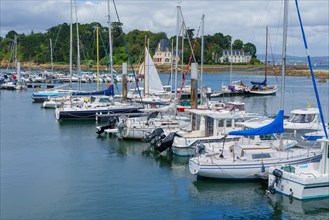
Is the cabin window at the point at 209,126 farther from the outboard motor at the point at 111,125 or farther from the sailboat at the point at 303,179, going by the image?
the outboard motor at the point at 111,125

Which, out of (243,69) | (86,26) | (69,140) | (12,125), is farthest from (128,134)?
(243,69)

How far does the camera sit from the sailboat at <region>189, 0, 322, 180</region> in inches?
1030

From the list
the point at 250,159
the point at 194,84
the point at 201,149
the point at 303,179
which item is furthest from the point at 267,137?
the point at 194,84

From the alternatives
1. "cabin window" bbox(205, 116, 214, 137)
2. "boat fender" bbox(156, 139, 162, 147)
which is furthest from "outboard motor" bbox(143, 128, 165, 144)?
"cabin window" bbox(205, 116, 214, 137)

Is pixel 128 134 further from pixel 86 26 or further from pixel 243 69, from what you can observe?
pixel 243 69

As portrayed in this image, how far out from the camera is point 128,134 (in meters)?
38.4

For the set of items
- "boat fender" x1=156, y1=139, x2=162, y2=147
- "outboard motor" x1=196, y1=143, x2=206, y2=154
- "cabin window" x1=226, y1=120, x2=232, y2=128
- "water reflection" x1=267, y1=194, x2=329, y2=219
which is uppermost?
"cabin window" x1=226, y1=120, x2=232, y2=128

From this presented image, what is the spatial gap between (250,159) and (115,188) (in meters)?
6.92

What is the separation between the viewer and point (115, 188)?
2655 cm

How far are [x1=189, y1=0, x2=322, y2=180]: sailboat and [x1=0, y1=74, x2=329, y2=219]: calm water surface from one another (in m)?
0.61

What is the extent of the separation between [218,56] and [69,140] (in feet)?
521

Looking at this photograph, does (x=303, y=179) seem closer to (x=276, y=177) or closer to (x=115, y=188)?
(x=276, y=177)

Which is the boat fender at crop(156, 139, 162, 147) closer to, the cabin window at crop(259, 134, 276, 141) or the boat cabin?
the cabin window at crop(259, 134, 276, 141)

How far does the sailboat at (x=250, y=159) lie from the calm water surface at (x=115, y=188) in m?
0.61
